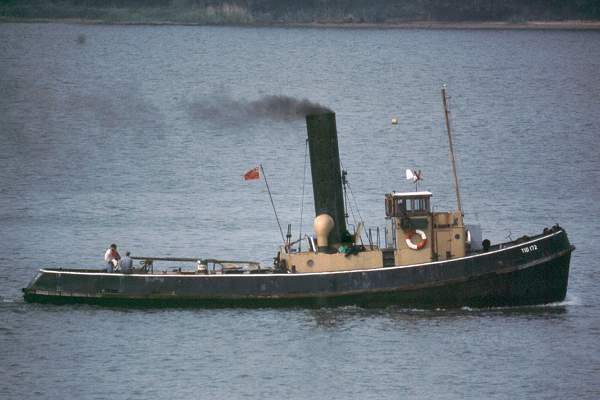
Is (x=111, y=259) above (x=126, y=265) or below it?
above

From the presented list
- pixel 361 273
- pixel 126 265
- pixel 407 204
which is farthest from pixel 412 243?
pixel 126 265

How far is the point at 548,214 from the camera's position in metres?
79.9

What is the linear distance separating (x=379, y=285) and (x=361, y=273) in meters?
0.76

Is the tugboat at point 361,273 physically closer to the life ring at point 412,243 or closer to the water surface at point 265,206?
the life ring at point 412,243

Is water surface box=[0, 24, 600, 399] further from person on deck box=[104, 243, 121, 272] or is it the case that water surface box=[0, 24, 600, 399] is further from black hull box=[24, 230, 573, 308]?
person on deck box=[104, 243, 121, 272]

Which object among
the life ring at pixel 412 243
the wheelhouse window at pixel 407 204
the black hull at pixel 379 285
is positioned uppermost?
the wheelhouse window at pixel 407 204

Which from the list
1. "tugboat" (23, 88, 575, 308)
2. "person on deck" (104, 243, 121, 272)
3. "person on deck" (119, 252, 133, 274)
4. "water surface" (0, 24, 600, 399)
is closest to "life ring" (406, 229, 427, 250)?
"tugboat" (23, 88, 575, 308)

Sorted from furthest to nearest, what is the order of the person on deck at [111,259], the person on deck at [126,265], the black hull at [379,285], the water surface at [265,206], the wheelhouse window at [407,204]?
the person on deck at [111,259]
the person on deck at [126,265]
the wheelhouse window at [407,204]
the black hull at [379,285]
the water surface at [265,206]

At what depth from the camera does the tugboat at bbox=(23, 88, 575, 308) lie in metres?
58.9

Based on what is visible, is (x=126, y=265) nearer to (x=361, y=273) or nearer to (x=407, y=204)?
(x=361, y=273)

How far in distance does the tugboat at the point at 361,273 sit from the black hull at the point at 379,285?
0.04 m

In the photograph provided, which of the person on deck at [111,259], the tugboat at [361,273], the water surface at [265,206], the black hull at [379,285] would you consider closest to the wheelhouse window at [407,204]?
the tugboat at [361,273]

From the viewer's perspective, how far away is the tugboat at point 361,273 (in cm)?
5888

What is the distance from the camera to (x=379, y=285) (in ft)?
193
